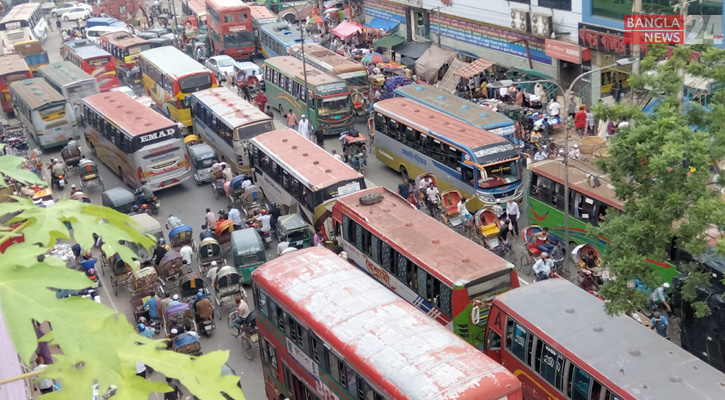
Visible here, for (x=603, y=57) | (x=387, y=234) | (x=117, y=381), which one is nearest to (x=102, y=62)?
(x=603, y=57)

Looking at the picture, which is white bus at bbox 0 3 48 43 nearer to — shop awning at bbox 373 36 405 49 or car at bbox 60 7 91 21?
car at bbox 60 7 91 21

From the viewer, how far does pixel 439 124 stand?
26.6 metres

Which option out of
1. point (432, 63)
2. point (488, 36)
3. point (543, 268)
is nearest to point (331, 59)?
point (432, 63)

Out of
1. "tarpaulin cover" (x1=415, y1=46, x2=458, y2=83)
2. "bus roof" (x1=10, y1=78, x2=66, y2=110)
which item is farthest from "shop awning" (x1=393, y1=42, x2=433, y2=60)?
"bus roof" (x1=10, y1=78, x2=66, y2=110)

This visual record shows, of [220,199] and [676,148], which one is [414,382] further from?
[220,199]

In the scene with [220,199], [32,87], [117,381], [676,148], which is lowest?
[220,199]

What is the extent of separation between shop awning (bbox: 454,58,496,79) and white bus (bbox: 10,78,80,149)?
17634 millimetres

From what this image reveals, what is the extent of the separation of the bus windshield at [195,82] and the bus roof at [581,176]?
59.5ft

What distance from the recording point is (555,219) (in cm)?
2217

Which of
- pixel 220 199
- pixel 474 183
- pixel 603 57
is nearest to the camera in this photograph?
pixel 474 183

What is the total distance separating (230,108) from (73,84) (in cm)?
1032

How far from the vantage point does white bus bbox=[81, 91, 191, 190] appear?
2819 centimetres

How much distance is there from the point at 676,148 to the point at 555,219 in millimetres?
9430

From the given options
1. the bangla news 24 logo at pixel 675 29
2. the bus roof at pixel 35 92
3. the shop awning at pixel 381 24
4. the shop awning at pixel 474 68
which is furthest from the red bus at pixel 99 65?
the bangla news 24 logo at pixel 675 29
